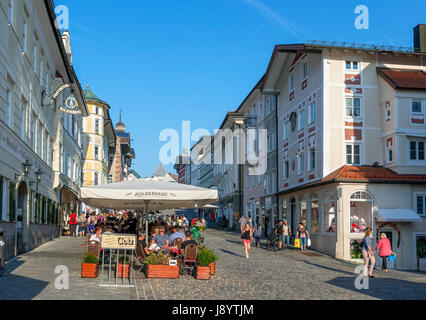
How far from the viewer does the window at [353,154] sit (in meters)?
32.2

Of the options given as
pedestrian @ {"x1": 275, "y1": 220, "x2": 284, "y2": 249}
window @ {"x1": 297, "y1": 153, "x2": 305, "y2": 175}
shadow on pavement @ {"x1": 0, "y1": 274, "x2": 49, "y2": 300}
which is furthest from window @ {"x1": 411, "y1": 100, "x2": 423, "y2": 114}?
shadow on pavement @ {"x1": 0, "y1": 274, "x2": 49, "y2": 300}

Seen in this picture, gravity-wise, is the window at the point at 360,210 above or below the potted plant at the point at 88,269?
above

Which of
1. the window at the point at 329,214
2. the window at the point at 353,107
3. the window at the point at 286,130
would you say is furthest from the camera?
the window at the point at 286,130

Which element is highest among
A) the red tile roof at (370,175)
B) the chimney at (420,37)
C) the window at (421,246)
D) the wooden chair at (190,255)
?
the chimney at (420,37)

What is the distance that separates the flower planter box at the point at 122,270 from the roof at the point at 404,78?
2110 cm

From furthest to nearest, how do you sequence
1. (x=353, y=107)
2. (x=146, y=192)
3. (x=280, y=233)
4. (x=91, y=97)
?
(x=91, y=97) → (x=353, y=107) → (x=280, y=233) → (x=146, y=192)

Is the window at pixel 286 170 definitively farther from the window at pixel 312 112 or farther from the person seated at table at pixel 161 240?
the person seated at table at pixel 161 240

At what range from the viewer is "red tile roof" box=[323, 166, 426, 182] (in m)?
29.6

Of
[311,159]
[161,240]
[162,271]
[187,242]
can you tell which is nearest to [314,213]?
[311,159]

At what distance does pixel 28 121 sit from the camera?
74.4 feet

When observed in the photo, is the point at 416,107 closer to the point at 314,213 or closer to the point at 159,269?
the point at 314,213

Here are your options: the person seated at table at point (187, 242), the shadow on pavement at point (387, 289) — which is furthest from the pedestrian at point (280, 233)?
the person seated at table at point (187, 242)

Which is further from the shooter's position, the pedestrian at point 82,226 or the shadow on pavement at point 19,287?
the pedestrian at point 82,226

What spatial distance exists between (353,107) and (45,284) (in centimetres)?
2385
